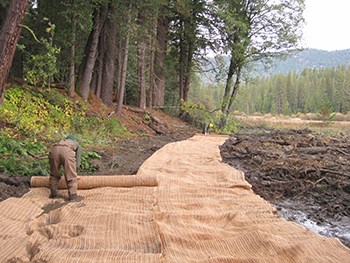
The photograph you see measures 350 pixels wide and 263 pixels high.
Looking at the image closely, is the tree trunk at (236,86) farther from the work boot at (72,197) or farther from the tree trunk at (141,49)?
the work boot at (72,197)

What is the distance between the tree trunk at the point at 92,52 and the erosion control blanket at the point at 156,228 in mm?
9466

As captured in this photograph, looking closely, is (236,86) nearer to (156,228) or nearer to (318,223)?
(318,223)

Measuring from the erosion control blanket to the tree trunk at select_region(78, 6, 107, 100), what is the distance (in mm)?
9466

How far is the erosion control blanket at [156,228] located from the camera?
294 centimetres

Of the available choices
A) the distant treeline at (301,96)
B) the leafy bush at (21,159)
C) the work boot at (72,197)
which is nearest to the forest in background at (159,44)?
the leafy bush at (21,159)

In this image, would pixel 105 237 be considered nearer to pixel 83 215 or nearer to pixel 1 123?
pixel 83 215

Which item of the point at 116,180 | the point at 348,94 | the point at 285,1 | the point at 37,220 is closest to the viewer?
the point at 37,220

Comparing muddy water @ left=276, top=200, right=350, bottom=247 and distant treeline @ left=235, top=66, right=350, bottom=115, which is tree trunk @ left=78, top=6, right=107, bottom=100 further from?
distant treeline @ left=235, top=66, right=350, bottom=115

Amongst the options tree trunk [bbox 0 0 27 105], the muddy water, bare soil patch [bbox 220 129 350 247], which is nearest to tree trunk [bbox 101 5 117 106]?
bare soil patch [bbox 220 129 350 247]

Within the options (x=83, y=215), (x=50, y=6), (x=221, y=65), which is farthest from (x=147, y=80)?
(x=83, y=215)

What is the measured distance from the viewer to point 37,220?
3.93m

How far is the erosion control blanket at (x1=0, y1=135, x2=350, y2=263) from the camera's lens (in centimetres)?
294

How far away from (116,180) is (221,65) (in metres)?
18.0

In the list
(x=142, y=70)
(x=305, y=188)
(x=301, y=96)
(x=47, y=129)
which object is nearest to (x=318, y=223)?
(x=305, y=188)
